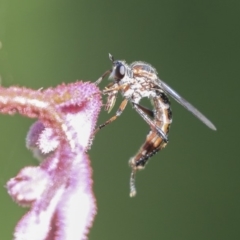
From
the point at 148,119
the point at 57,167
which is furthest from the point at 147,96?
the point at 57,167

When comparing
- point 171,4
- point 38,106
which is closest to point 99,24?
point 171,4

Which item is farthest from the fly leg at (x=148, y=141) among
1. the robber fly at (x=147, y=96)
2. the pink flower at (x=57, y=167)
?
the pink flower at (x=57, y=167)

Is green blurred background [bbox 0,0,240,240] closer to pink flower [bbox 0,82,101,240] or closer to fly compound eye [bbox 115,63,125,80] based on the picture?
fly compound eye [bbox 115,63,125,80]

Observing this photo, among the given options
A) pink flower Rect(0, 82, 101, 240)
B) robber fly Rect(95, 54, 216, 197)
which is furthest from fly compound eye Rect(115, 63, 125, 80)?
pink flower Rect(0, 82, 101, 240)

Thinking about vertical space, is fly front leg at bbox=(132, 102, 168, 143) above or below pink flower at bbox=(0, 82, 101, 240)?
above

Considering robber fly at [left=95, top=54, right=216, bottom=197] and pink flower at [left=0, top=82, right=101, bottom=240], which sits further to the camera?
robber fly at [left=95, top=54, right=216, bottom=197]

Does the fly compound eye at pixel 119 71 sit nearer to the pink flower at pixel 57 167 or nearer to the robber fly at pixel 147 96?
the robber fly at pixel 147 96

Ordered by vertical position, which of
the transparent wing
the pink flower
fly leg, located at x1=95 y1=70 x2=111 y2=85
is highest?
fly leg, located at x1=95 y1=70 x2=111 y2=85
